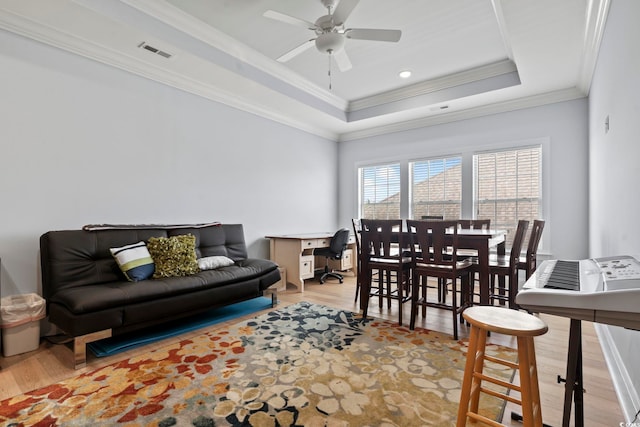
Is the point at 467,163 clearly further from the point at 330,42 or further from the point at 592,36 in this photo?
the point at 330,42

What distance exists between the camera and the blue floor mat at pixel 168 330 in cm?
258

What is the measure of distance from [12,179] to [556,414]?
13.9 ft

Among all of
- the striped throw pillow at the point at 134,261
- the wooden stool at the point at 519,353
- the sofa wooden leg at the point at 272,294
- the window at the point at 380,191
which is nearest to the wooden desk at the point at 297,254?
the sofa wooden leg at the point at 272,294

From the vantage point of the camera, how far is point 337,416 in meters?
1.68

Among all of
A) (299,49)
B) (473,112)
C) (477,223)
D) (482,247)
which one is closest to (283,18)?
(299,49)

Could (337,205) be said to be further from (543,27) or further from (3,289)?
(3,289)

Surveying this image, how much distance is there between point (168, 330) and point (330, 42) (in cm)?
300

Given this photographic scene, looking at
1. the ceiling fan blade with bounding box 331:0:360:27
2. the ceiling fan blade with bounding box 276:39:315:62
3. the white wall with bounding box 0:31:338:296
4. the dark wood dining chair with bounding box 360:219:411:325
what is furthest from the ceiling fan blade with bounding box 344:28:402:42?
the white wall with bounding box 0:31:338:296

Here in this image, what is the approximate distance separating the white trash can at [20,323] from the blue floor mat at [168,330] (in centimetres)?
40

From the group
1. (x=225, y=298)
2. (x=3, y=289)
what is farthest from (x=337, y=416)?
(x=3, y=289)

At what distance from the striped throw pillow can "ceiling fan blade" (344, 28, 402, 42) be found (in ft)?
9.02

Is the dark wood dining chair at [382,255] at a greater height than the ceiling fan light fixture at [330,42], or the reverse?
the ceiling fan light fixture at [330,42]

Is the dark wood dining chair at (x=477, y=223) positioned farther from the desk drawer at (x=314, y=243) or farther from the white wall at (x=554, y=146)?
the desk drawer at (x=314, y=243)

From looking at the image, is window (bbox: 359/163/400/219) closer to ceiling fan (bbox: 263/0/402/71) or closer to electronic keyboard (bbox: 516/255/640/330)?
ceiling fan (bbox: 263/0/402/71)
